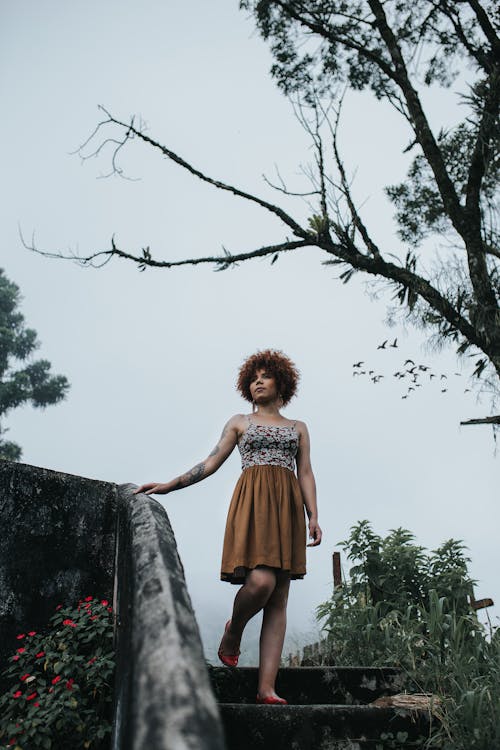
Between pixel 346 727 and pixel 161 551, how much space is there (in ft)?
4.33

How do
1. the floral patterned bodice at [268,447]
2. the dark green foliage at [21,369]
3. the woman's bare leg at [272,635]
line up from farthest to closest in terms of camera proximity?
the dark green foliage at [21,369] < the floral patterned bodice at [268,447] < the woman's bare leg at [272,635]

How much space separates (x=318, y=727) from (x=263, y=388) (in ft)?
5.64

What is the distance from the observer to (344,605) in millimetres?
5820

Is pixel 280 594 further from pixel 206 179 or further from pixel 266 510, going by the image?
pixel 206 179

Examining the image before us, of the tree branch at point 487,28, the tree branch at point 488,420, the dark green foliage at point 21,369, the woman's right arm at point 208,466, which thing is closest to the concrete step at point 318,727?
the woman's right arm at point 208,466

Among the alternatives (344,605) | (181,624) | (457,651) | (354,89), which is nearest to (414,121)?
(354,89)

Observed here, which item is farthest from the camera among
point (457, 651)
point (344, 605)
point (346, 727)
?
point (344, 605)

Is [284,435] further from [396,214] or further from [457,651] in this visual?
[396,214]

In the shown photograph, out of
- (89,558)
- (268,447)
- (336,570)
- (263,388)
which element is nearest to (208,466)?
(268,447)

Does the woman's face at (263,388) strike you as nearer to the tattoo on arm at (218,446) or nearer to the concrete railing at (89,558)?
the tattoo on arm at (218,446)

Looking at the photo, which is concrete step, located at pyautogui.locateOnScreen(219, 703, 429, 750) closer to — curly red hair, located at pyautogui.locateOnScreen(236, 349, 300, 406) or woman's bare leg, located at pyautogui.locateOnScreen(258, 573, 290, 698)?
woman's bare leg, located at pyautogui.locateOnScreen(258, 573, 290, 698)

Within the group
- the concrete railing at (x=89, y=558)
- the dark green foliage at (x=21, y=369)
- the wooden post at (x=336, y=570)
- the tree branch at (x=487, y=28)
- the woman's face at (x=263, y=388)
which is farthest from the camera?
the dark green foliage at (x=21, y=369)

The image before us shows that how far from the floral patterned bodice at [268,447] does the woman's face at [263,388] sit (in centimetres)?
24

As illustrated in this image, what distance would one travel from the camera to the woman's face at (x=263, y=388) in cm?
382
